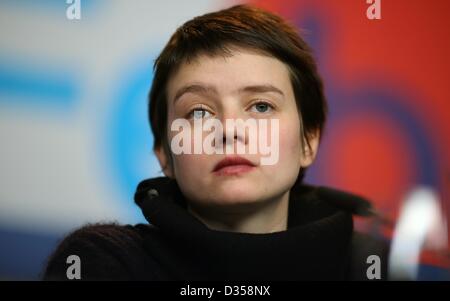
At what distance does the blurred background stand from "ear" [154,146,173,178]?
4cm

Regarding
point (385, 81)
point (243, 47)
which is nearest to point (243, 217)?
point (243, 47)

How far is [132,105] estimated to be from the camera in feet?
3.72

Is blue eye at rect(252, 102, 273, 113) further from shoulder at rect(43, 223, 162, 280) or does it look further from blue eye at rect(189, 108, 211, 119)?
shoulder at rect(43, 223, 162, 280)

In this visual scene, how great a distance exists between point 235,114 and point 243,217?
195mm

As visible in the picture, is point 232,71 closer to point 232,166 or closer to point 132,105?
point 232,166

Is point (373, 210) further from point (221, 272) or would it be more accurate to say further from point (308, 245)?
point (221, 272)

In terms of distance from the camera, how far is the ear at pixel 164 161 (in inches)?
42.1

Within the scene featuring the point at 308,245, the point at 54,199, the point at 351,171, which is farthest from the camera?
the point at 351,171

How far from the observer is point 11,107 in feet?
3.56

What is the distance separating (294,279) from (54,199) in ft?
1.57

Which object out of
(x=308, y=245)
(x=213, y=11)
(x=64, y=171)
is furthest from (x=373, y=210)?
(x=64, y=171)

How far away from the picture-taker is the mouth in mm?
920

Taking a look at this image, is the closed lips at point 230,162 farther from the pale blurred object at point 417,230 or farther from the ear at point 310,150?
the pale blurred object at point 417,230

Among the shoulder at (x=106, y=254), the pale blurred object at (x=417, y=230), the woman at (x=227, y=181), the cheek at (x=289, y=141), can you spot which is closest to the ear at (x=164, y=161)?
the woman at (x=227, y=181)
